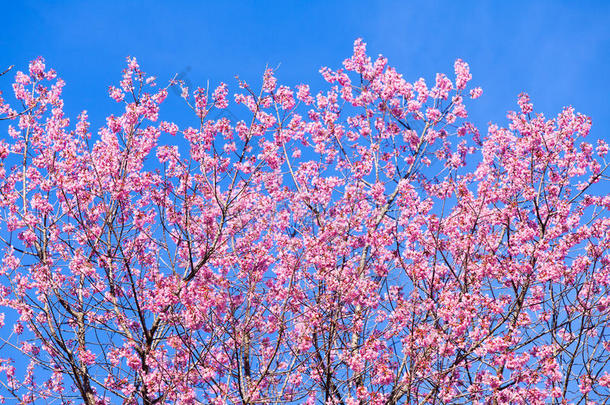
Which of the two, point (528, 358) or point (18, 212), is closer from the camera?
point (528, 358)

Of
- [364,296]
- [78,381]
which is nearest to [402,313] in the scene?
[364,296]

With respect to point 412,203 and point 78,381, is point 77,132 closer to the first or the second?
point 78,381

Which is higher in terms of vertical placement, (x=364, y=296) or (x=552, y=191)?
(x=552, y=191)

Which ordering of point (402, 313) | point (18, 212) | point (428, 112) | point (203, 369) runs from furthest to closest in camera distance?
point (428, 112), point (18, 212), point (402, 313), point (203, 369)

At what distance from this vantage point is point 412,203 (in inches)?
460

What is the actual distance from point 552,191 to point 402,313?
427 centimetres

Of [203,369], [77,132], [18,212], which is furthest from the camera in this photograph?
[77,132]

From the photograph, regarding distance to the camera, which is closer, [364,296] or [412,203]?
[364,296]

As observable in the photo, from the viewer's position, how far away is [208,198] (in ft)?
35.7

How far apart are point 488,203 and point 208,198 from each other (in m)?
5.24

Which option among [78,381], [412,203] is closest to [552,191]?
[412,203]

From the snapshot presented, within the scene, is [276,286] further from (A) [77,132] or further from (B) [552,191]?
(B) [552,191]

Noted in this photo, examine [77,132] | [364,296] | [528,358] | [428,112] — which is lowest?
[528,358]

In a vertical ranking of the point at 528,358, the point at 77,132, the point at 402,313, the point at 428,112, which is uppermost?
the point at 428,112
